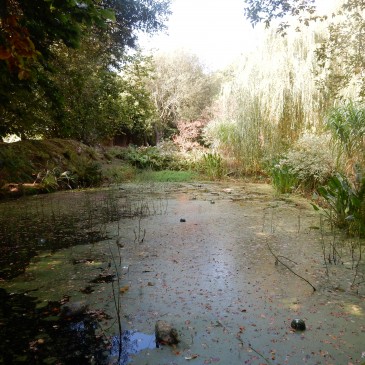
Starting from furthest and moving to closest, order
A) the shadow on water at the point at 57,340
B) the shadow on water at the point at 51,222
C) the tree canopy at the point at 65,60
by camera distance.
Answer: the shadow on water at the point at 51,222 → the tree canopy at the point at 65,60 → the shadow on water at the point at 57,340

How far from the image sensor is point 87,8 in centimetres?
204

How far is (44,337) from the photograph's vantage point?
1.42 metres

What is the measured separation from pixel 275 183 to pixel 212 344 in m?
4.55

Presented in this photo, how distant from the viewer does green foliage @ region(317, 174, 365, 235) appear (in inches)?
112

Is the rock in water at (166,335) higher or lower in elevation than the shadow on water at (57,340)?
higher

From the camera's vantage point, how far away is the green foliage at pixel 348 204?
284 cm

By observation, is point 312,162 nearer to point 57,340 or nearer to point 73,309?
point 73,309

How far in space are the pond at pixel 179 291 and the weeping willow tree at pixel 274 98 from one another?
152 inches

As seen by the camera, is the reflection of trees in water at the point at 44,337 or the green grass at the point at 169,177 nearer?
the reflection of trees in water at the point at 44,337

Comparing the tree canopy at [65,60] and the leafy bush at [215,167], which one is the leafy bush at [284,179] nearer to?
the leafy bush at [215,167]

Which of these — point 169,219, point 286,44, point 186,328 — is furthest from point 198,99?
point 186,328

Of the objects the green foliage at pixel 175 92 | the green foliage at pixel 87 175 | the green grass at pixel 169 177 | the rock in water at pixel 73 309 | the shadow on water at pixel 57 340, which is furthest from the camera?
the green foliage at pixel 175 92

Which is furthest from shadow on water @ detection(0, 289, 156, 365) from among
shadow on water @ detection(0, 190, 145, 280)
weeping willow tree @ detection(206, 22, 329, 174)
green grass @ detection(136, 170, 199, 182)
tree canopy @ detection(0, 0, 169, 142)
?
green grass @ detection(136, 170, 199, 182)

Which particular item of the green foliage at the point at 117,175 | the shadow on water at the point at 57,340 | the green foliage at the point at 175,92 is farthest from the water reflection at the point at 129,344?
the green foliage at the point at 175,92
